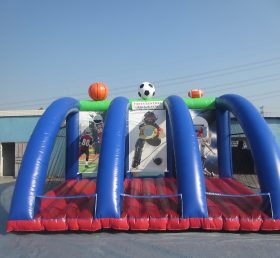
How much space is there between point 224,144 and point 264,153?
2.93 meters

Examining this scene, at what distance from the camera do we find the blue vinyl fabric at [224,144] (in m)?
7.18

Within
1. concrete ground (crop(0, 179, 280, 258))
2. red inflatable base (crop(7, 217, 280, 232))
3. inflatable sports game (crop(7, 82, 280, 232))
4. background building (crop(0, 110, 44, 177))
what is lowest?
concrete ground (crop(0, 179, 280, 258))

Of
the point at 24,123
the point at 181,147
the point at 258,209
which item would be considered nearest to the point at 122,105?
the point at 181,147

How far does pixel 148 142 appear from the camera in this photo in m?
7.34

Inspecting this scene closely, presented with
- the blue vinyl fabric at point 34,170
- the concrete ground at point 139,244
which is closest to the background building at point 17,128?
the blue vinyl fabric at point 34,170

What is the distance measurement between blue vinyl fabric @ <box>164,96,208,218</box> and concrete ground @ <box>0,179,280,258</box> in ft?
1.09

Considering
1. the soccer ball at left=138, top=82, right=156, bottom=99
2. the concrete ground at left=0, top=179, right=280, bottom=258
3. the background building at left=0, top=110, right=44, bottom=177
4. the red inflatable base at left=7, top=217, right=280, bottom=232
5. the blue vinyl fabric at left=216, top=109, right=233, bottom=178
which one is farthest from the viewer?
the background building at left=0, top=110, right=44, bottom=177

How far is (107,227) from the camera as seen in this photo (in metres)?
4.05

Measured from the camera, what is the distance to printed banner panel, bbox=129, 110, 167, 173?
730 cm

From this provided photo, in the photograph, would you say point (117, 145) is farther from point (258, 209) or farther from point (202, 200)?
point (258, 209)

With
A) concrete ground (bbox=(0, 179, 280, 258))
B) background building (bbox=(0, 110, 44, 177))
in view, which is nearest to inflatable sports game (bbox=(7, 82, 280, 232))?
concrete ground (bbox=(0, 179, 280, 258))

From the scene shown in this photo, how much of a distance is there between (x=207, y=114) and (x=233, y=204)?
3.11 metres

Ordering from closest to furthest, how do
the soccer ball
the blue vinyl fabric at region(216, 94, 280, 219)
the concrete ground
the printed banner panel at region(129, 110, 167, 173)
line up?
the concrete ground → the blue vinyl fabric at region(216, 94, 280, 219) → the printed banner panel at region(129, 110, 167, 173) → the soccer ball

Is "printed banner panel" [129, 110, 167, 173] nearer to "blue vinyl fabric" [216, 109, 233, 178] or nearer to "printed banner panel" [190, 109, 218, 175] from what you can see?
"printed banner panel" [190, 109, 218, 175]
